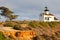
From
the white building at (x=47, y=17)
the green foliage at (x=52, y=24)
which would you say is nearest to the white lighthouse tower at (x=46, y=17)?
the white building at (x=47, y=17)

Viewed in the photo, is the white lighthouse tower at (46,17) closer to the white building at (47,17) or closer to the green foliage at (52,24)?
the white building at (47,17)

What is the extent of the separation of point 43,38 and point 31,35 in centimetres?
368

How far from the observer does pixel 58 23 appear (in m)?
57.7

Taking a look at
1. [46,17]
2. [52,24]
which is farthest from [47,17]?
[52,24]

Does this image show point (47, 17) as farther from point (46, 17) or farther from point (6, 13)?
point (6, 13)

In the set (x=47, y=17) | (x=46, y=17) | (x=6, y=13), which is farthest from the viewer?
(x=46, y=17)

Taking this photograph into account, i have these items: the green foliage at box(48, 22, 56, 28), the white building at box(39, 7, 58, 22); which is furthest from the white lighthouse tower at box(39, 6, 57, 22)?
the green foliage at box(48, 22, 56, 28)

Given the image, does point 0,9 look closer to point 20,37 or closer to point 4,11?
point 4,11

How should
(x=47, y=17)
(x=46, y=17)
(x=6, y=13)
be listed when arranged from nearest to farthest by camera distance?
1. (x=6, y=13)
2. (x=47, y=17)
3. (x=46, y=17)

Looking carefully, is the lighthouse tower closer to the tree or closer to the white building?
the white building

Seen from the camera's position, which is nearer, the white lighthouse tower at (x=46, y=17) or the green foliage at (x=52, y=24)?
the green foliage at (x=52, y=24)

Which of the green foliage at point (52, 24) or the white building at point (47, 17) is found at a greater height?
the white building at point (47, 17)

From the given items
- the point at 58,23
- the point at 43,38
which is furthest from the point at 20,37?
the point at 58,23

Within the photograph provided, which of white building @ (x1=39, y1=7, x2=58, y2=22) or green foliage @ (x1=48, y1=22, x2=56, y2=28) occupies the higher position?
white building @ (x1=39, y1=7, x2=58, y2=22)
